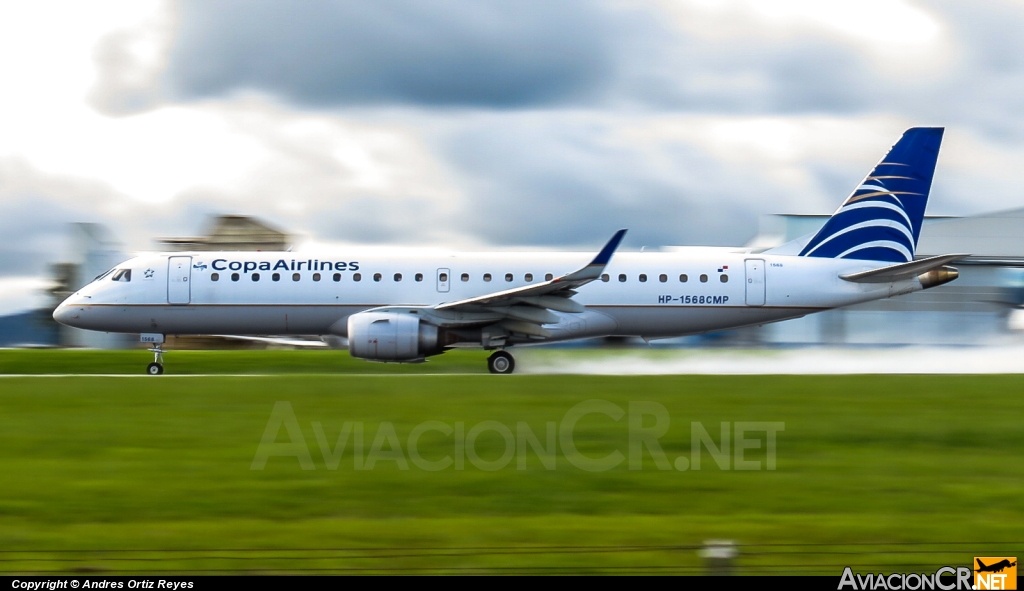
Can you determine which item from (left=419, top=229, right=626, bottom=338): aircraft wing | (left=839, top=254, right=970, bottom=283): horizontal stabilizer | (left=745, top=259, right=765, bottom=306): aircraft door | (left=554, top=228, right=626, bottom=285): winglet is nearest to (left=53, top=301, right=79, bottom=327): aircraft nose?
(left=419, top=229, right=626, bottom=338): aircraft wing

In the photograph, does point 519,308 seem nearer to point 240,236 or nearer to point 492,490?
point 492,490

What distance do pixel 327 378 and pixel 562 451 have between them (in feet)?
32.6

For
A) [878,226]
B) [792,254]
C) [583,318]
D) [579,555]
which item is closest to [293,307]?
[583,318]

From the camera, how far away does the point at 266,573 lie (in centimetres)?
716

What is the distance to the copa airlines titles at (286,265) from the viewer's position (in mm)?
25422

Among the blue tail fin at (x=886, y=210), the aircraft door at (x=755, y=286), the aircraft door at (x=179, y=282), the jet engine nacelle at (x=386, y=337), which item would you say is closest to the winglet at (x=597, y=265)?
the jet engine nacelle at (x=386, y=337)

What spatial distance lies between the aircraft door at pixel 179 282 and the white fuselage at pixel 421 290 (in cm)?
2

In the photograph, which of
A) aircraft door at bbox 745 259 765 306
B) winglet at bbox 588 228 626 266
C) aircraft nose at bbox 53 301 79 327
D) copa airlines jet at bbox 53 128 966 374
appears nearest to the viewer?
winglet at bbox 588 228 626 266

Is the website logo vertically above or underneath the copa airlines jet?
underneath

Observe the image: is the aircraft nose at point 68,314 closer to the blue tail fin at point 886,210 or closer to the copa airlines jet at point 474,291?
the copa airlines jet at point 474,291

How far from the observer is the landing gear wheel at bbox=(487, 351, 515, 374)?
80.9 feet

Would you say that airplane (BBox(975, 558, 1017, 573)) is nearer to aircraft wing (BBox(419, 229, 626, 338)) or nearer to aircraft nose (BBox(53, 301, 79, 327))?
aircraft wing (BBox(419, 229, 626, 338))

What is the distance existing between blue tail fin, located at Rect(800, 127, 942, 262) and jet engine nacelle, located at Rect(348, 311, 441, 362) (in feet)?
34.4

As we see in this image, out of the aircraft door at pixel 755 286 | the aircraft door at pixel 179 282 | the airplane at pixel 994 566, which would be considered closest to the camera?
the airplane at pixel 994 566
